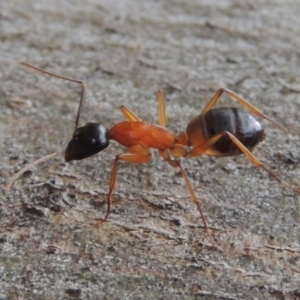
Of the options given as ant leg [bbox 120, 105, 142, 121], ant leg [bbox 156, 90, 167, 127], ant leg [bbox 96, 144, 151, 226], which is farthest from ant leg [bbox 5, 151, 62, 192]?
ant leg [bbox 156, 90, 167, 127]

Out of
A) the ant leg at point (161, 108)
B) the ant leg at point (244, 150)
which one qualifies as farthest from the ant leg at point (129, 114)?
the ant leg at point (244, 150)

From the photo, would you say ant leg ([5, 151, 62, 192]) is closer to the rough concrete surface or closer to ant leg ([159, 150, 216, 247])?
the rough concrete surface

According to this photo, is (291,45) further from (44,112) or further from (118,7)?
(44,112)

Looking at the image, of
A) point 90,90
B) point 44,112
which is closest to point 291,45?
point 90,90

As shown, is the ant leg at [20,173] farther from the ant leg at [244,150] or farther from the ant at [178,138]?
the ant leg at [244,150]

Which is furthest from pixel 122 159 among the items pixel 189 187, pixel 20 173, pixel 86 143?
pixel 20 173

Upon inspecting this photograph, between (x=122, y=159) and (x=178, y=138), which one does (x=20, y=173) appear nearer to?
(x=122, y=159)

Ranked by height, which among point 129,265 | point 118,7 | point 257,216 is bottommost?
point 129,265
